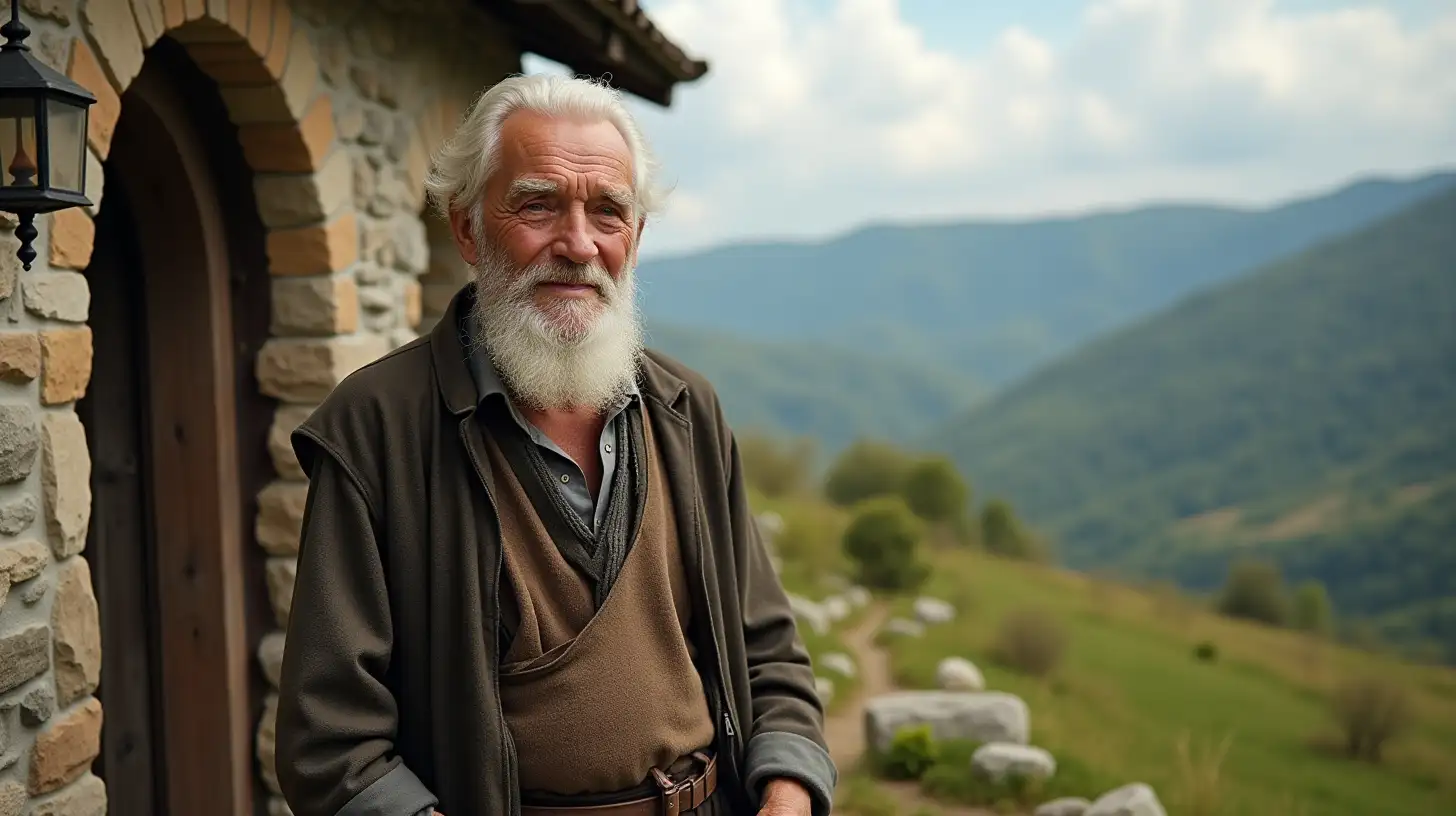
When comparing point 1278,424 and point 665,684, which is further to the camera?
point 1278,424

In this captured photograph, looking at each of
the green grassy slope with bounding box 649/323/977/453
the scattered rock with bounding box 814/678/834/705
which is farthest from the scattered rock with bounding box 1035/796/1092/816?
the green grassy slope with bounding box 649/323/977/453

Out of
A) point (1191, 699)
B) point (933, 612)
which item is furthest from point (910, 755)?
point (933, 612)

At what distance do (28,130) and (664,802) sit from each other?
64.4 inches

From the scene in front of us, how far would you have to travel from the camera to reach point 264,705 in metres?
3.76

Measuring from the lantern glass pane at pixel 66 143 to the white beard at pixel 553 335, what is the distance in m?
0.78

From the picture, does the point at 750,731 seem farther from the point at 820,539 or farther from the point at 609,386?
the point at 820,539

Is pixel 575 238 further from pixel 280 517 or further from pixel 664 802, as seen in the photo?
pixel 280 517

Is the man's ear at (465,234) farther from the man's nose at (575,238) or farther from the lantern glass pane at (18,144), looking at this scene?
the lantern glass pane at (18,144)

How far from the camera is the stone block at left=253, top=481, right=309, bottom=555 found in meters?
3.73

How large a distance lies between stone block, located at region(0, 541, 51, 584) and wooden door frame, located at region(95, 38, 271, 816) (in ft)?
3.86

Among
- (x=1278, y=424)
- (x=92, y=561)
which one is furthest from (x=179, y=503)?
(x=1278, y=424)

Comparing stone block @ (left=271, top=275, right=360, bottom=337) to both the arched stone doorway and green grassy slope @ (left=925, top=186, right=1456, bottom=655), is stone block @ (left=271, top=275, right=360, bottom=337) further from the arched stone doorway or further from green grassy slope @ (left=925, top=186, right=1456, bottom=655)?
green grassy slope @ (left=925, top=186, right=1456, bottom=655)

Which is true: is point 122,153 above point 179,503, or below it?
above

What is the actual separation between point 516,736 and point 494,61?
420 cm
